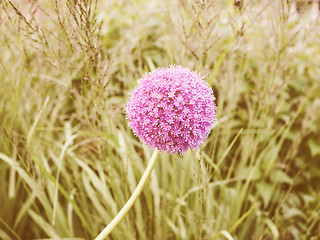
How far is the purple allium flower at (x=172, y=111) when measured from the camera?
38.0 inches

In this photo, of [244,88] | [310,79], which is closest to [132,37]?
[244,88]

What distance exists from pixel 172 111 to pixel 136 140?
120cm

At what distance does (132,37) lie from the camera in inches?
80.9

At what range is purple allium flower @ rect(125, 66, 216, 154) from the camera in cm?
97

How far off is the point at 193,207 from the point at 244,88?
1038mm

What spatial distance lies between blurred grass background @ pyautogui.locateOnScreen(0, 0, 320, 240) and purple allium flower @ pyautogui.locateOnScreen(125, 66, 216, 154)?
6.3 inches

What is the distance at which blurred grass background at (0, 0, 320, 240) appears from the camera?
1370 millimetres

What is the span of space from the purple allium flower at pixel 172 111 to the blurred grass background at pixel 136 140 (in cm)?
16

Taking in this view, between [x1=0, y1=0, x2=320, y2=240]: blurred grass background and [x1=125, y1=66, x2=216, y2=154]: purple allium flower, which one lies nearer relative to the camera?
[x1=125, y1=66, x2=216, y2=154]: purple allium flower

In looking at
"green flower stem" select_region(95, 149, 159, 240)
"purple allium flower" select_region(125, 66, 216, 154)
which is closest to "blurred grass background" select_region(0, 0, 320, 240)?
"purple allium flower" select_region(125, 66, 216, 154)

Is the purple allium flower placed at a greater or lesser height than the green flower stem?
greater

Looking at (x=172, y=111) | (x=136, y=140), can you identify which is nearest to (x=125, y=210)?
(x=172, y=111)

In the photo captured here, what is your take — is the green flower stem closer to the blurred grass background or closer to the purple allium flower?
the purple allium flower

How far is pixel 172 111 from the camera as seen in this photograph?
3.22 feet
